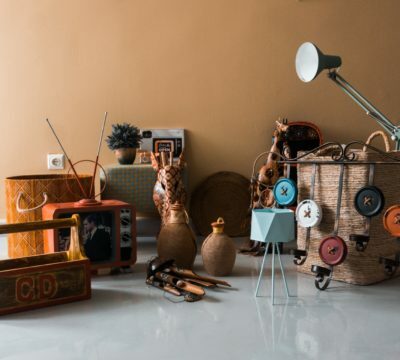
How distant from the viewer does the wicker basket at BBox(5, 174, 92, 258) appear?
1.62 metres

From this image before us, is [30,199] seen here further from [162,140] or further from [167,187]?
[162,140]

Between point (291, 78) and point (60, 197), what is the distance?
1212mm

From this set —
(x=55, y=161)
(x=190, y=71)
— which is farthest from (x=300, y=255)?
(x=55, y=161)

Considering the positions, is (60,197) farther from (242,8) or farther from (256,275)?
(242,8)

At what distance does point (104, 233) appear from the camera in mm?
1537

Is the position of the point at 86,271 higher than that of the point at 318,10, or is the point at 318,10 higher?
the point at 318,10

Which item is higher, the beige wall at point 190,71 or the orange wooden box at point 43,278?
the beige wall at point 190,71

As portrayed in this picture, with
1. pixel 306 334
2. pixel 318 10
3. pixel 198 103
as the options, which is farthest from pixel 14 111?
pixel 306 334

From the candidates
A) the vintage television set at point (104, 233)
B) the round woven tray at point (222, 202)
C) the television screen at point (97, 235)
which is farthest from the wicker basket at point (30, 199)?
the round woven tray at point (222, 202)

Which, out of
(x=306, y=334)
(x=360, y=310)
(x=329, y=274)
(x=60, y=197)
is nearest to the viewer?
(x=306, y=334)

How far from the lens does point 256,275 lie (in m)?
1.54

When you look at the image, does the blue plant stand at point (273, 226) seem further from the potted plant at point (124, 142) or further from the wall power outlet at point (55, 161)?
the wall power outlet at point (55, 161)

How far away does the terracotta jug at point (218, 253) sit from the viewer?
1.50m

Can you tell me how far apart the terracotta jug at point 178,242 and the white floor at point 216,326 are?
0.57 ft
